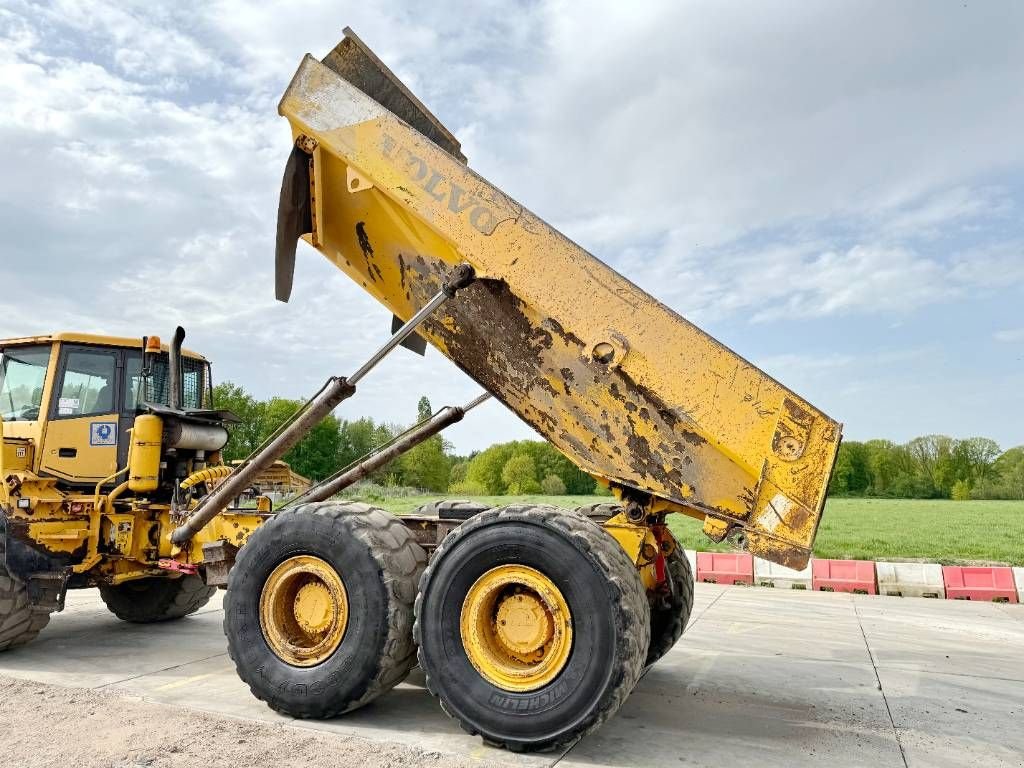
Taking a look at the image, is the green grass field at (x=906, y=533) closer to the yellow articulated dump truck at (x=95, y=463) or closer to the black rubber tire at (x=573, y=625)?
the yellow articulated dump truck at (x=95, y=463)

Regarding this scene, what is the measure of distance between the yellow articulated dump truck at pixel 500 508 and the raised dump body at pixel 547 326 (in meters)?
0.01

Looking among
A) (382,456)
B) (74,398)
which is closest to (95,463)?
(74,398)

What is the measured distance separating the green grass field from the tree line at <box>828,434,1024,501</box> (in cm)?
2679

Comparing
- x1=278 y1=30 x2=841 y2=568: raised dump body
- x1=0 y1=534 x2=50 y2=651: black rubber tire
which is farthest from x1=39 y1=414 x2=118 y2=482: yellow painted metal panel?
x1=278 y1=30 x2=841 y2=568: raised dump body

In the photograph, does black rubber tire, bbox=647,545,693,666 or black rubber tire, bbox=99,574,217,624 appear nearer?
black rubber tire, bbox=647,545,693,666

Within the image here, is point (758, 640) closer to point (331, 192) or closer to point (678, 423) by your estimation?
point (678, 423)

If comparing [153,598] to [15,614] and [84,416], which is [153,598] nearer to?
[15,614]

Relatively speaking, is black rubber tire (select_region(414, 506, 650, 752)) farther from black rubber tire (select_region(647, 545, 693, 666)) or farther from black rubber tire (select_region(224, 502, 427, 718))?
black rubber tire (select_region(647, 545, 693, 666))

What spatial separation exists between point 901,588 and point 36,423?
42.4 ft

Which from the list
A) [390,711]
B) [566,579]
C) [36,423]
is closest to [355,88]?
[566,579]

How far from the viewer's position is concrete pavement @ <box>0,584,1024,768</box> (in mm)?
4348

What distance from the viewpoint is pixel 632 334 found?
4566 mm

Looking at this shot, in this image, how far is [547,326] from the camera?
16.0 ft

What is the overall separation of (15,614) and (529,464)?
182 feet
